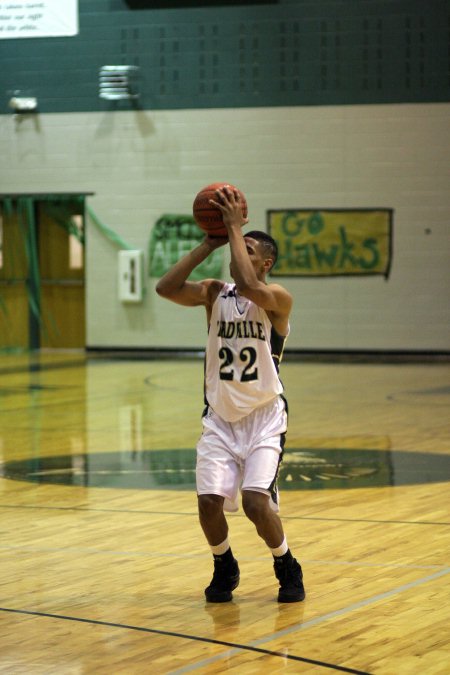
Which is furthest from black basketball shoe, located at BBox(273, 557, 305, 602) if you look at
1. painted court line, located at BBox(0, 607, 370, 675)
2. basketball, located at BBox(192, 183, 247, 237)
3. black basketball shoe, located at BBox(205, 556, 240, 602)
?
basketball, located at BBox(192, 183, 247, 237)

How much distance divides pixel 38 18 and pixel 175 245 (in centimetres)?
420

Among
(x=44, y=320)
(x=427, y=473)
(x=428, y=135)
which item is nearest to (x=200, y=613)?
(x=427, y=473)

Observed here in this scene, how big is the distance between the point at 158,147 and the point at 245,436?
48.1 ft

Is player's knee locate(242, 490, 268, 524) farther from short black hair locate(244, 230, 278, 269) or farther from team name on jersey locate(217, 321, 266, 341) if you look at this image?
short black hair locate(244, 230, 278, 269)

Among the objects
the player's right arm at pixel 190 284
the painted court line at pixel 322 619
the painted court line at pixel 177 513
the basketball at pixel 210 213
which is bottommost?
the painted court line at pixel 177 513

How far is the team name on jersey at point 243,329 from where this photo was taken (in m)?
4.96

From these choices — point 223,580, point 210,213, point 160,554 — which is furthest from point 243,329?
point 160,554

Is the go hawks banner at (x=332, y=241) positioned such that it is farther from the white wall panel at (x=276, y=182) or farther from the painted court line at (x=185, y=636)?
the painted court line at (x=185, y=636)

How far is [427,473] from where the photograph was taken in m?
8.23

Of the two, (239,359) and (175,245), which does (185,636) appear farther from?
(175,245)

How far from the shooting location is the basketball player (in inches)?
190

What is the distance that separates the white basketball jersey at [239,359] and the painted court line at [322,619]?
0.88 meters

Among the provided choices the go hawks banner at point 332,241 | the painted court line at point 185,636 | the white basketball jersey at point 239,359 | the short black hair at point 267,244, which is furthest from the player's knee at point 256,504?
the go hawks banner at point 332,241

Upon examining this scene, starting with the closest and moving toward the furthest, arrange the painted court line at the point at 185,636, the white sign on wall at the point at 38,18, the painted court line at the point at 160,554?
the painted court line at the point at 185,636
the painted court line at the point at 160,554
the white sign on wall at the point at 38,18
